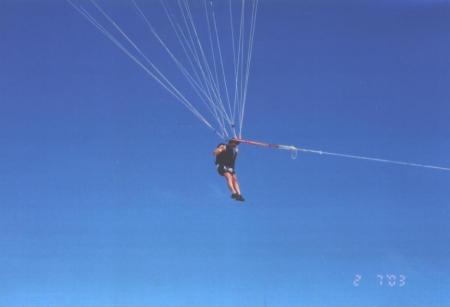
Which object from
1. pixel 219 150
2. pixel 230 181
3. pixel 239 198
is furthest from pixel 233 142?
pixel 239 198

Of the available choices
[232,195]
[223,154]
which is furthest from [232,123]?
[232,195]

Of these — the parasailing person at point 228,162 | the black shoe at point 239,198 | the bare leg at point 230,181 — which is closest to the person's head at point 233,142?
the parasailing person at point 228,162

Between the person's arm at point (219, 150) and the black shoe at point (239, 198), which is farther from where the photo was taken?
the person's arm at point (219, 150)

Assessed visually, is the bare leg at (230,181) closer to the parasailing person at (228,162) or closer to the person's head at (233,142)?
the parasailing person at (228,162)

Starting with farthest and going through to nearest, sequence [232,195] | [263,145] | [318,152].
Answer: [232,195] < [263,145] < [318,152]

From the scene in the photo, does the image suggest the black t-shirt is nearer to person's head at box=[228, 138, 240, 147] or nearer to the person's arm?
the person's arm

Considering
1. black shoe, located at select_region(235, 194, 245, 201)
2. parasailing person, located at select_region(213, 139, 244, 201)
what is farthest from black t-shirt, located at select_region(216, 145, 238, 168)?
black shoe, located at select_region(235, 194, 245, 201)

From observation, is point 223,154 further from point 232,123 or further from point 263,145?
point 263,145

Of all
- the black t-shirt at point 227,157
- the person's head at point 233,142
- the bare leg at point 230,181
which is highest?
the person's head at point 233,142

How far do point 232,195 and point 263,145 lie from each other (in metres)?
2.25

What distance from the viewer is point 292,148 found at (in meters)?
16.5

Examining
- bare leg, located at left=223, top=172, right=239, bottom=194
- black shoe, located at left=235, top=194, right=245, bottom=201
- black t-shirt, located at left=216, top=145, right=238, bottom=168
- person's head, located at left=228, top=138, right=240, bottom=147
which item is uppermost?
person's head, located at left=228, top=138, right=240, bottom=147

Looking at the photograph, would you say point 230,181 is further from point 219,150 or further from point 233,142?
point 233,142

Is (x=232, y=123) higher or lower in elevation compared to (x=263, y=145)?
higher
